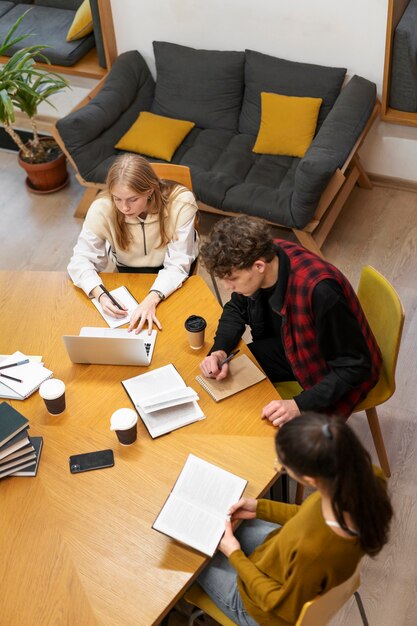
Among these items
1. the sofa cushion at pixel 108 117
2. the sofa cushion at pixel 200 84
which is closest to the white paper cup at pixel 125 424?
the sofa cushion at pixel 108 117

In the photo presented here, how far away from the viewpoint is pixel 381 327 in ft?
8.07

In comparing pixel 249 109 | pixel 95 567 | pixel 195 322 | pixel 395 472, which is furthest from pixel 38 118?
pixel 95 567

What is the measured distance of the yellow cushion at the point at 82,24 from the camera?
459 cm

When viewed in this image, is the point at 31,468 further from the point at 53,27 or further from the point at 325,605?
the point at 53,27

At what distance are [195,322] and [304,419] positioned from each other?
0.88 meters

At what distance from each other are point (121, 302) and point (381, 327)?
0.96 metres

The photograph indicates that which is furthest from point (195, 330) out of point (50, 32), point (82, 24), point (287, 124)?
point (50, 32)

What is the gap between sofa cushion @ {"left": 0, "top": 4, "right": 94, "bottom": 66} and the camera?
464 centimetres

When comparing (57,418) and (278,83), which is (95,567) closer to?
(57,418)

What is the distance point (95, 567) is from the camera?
1.84 m

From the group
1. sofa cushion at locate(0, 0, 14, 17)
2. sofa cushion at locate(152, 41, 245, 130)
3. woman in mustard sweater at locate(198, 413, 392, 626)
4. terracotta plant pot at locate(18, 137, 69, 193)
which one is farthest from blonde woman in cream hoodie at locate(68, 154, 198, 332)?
sofa cushion at locate(0, 0, 14, 17)

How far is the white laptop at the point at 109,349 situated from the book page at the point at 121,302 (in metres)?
0.10

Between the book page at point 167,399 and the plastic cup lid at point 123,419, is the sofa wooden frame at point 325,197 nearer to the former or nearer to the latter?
the book page at point 167,399

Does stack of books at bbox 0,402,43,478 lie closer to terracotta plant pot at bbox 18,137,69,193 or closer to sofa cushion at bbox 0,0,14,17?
terracotta plant pot at bbox 18,137,69,193
